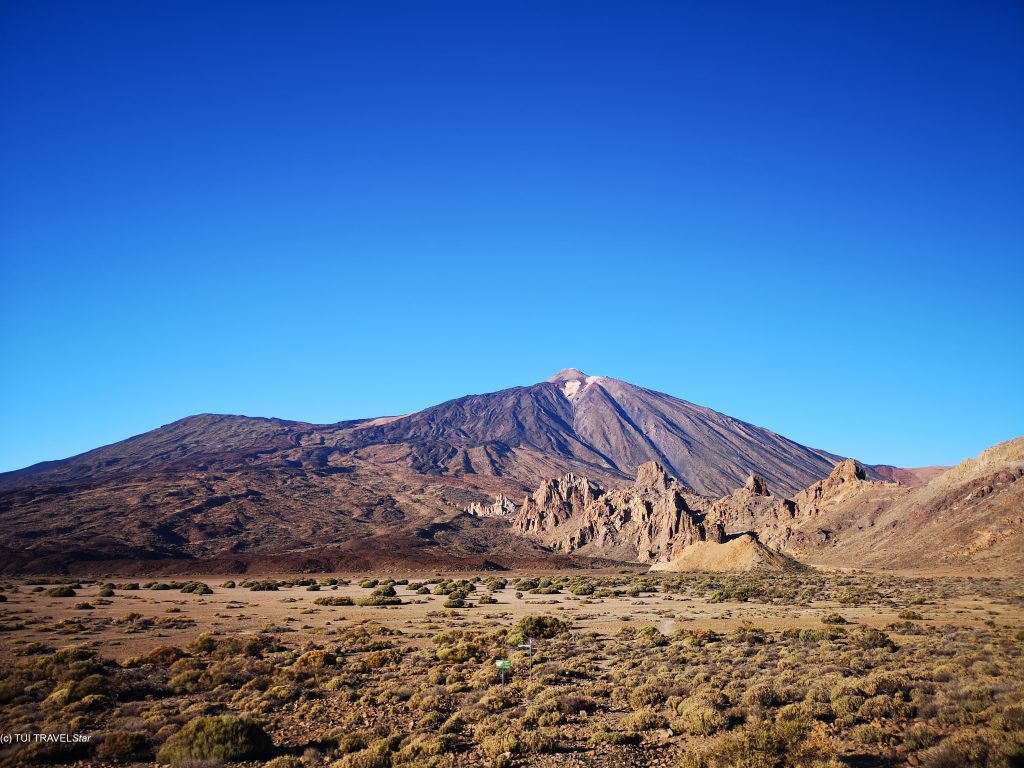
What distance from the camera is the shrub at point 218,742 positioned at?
1123 cm

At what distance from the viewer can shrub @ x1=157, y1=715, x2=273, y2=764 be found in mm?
11234

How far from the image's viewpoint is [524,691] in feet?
52.5

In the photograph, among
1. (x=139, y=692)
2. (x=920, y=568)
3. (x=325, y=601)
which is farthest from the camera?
(x=920, y=568)

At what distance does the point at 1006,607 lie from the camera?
33.7 meters

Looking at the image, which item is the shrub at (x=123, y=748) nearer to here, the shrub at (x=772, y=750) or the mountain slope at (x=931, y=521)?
the shrub at (x=772, y=750)

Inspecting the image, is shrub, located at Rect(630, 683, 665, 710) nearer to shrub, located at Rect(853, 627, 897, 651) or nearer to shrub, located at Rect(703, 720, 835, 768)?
shrub, located at Rect(703, 720, 835, 768)

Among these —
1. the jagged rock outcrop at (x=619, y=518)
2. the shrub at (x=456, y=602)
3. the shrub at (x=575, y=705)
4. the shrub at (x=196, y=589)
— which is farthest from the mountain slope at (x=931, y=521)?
the shrub at (x=196, y=589)

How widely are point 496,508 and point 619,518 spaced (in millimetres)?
42959

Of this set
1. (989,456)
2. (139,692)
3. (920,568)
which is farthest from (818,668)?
(989,456)

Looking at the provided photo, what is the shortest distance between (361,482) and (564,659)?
15202cm

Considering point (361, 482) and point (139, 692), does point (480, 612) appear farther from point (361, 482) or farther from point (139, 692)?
point (361, 482)

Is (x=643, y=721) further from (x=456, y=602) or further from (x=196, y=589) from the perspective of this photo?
(x=196, y=589)

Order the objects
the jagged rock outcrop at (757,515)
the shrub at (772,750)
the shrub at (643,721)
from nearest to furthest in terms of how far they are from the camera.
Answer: the shrub at (772,750)
the shrub at (643,721)
the jagged rock outcrop at (757,515)

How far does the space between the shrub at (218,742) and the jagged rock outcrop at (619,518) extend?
76805 mm
